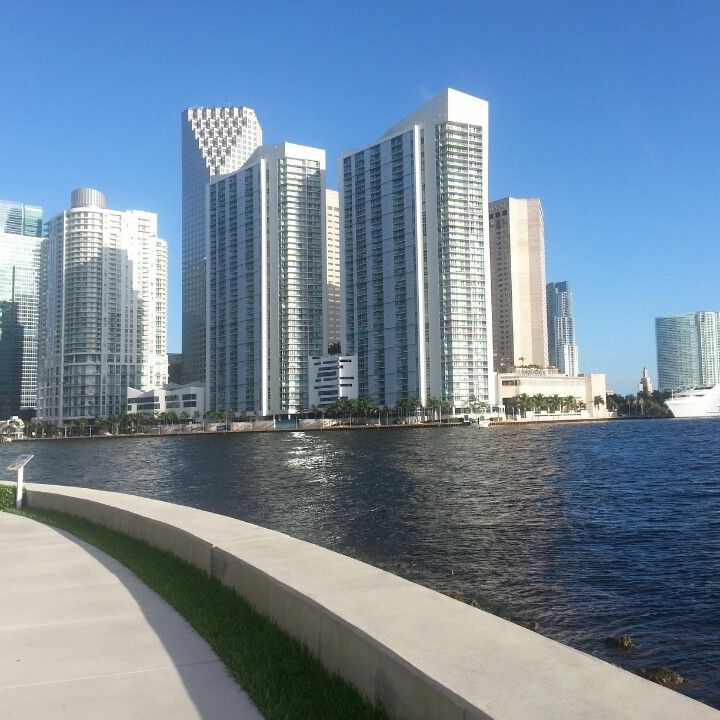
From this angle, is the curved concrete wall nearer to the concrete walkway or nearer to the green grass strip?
the green grass strip

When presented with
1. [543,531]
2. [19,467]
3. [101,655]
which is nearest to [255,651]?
[101,655]

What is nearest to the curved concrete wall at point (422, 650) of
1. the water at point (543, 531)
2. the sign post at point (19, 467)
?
the water at point (543, 531)

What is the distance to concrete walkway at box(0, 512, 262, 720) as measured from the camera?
700 cm

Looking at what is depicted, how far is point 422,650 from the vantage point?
6430 mm

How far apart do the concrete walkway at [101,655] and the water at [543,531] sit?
845 cm

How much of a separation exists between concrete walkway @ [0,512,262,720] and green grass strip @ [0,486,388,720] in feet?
0.51

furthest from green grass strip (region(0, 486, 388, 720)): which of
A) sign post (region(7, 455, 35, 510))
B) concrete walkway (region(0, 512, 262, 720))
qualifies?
sign post (region(7, 455, 35, 510))

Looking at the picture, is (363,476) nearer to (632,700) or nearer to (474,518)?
(474,518)

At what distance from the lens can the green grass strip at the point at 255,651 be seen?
679 cm

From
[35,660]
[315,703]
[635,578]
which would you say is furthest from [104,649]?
[635,578]

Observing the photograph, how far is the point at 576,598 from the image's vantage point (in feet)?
59.6

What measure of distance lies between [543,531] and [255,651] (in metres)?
23.6

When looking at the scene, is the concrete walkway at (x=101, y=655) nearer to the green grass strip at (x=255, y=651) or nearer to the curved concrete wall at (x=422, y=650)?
the green grass strip at (x=255, y=651)

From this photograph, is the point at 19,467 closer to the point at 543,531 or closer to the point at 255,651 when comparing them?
the point at 255,651
